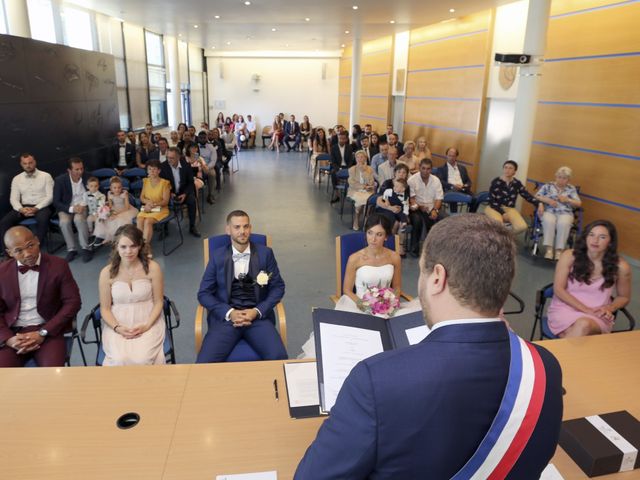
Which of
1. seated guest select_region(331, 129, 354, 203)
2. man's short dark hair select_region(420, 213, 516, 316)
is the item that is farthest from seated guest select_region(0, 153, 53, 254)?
man's short dark hair select_region(420, 213, 516, 316)

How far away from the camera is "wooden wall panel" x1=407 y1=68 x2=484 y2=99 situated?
1073cm

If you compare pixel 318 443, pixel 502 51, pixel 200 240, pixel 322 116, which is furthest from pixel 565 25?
pixel 322 116

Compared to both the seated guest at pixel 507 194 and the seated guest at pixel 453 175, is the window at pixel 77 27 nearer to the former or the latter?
the seated guest at pixel 453 175

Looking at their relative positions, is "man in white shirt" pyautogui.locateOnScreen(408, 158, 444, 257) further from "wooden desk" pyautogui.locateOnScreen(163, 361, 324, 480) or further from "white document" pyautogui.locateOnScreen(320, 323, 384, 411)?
"white document" pyautogui.locateOnScreen(320, 323, 384, 411)

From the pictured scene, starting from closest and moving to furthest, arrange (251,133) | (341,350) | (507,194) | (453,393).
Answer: (453,393)
(341,350)
(507,194)
(251,133)

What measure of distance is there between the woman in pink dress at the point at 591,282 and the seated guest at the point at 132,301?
10.3 feet

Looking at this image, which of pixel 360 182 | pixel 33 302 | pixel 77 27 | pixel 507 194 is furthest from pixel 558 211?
pixel 77 27

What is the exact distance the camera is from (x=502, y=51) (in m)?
10.0

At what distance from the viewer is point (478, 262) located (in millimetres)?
1031

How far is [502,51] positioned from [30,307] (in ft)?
33.0

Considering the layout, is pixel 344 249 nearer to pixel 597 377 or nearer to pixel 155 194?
pixel 597 377

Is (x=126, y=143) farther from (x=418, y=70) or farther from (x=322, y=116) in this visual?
(x=322, y=116)

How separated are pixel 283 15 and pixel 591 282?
976cm

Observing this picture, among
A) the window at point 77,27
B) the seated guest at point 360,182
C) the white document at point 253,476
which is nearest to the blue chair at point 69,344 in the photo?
the white document at point 253,476
